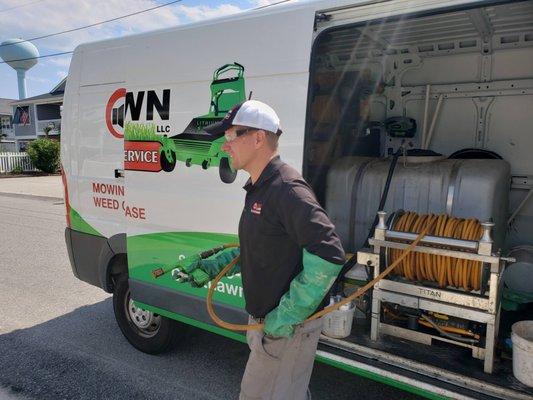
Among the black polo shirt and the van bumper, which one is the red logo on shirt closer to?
the black polo shirt

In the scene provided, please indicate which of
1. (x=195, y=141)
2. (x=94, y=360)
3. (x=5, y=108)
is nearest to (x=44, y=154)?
(x=94, y=360)

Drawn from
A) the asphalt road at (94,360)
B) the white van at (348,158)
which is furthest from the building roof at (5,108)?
the white van at (348,158)

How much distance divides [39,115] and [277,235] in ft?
157

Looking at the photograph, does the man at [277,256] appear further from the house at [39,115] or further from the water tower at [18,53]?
the water tower at [18,53]

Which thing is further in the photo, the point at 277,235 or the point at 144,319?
the point at 144,319

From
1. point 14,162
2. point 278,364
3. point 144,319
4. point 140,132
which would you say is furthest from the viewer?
point 14,162

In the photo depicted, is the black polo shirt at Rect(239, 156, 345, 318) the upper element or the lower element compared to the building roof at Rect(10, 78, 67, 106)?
lower

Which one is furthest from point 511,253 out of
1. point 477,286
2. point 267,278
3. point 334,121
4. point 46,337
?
point 46,337

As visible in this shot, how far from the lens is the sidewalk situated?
1712 cm

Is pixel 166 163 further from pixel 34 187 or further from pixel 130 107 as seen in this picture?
pixel 34 187

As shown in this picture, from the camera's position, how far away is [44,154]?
2498cm

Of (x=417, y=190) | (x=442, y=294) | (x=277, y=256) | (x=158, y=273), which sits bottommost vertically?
(x=158, y=273)

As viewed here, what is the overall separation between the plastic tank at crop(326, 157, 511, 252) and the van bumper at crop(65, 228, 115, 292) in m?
2.18

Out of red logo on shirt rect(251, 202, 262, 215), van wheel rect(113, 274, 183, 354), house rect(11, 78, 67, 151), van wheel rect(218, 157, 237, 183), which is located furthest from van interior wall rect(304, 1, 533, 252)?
house rect(11, 78, 67, 151)
